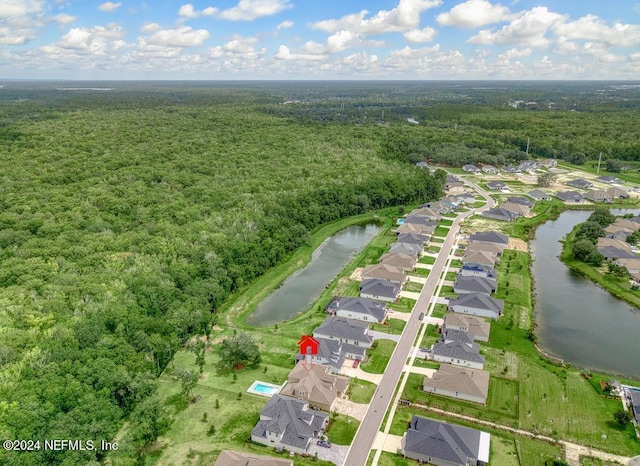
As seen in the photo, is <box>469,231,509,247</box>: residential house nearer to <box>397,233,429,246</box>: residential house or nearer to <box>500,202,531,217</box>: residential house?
<box>397,233,429,246</box>: residential house

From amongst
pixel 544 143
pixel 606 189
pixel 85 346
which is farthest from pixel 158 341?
pixel 544 143

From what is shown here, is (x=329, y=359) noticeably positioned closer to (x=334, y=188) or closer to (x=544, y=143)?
(x=334, y=188)

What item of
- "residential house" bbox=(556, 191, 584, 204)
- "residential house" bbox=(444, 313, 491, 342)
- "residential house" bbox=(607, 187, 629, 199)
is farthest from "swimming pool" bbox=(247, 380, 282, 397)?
"residential house" bbox=(607, 187, 629, 199)

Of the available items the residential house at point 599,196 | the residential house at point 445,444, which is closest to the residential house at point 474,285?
the residential house at point 445,444

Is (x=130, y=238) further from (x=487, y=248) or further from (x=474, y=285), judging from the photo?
(x=487, y=248)

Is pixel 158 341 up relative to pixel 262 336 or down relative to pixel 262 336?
up

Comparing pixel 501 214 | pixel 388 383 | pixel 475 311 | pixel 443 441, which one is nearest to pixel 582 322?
pixel 475 311
